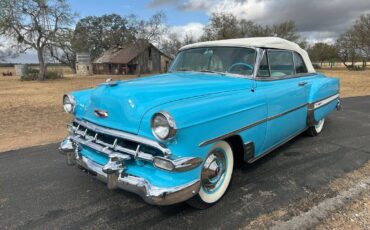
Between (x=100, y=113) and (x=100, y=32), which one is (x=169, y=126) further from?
(x=100, y=32)

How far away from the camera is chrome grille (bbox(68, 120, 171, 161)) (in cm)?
262

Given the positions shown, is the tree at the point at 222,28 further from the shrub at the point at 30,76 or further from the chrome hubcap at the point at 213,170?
the chrome hubcap at the point at 213,170

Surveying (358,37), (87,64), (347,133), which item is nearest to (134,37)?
(87,64)

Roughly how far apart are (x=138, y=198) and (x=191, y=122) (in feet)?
4.05

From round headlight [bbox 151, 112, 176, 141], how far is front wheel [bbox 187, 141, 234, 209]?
58 cm

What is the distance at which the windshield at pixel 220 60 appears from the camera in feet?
12.9

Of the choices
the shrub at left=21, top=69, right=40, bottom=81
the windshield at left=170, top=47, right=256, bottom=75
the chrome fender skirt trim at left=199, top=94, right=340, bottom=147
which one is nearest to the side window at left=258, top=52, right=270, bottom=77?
the windshield at left=170, top=47, right=256, bottom=75

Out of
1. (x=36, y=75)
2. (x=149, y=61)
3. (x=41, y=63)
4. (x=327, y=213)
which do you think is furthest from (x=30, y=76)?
(x=327, y=213)

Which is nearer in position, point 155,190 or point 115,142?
point 155,190

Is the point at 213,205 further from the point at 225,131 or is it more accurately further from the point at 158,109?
the point at 158,109

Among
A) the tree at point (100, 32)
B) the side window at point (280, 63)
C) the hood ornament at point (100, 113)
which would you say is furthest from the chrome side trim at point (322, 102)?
the tree at point (100, 32)

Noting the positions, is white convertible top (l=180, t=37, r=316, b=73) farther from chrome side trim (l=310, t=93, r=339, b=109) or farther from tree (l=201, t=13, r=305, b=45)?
tree (l=201, t=13, r=305, b=45)

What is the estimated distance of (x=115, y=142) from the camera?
284 centimetres

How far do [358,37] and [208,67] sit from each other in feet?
148
